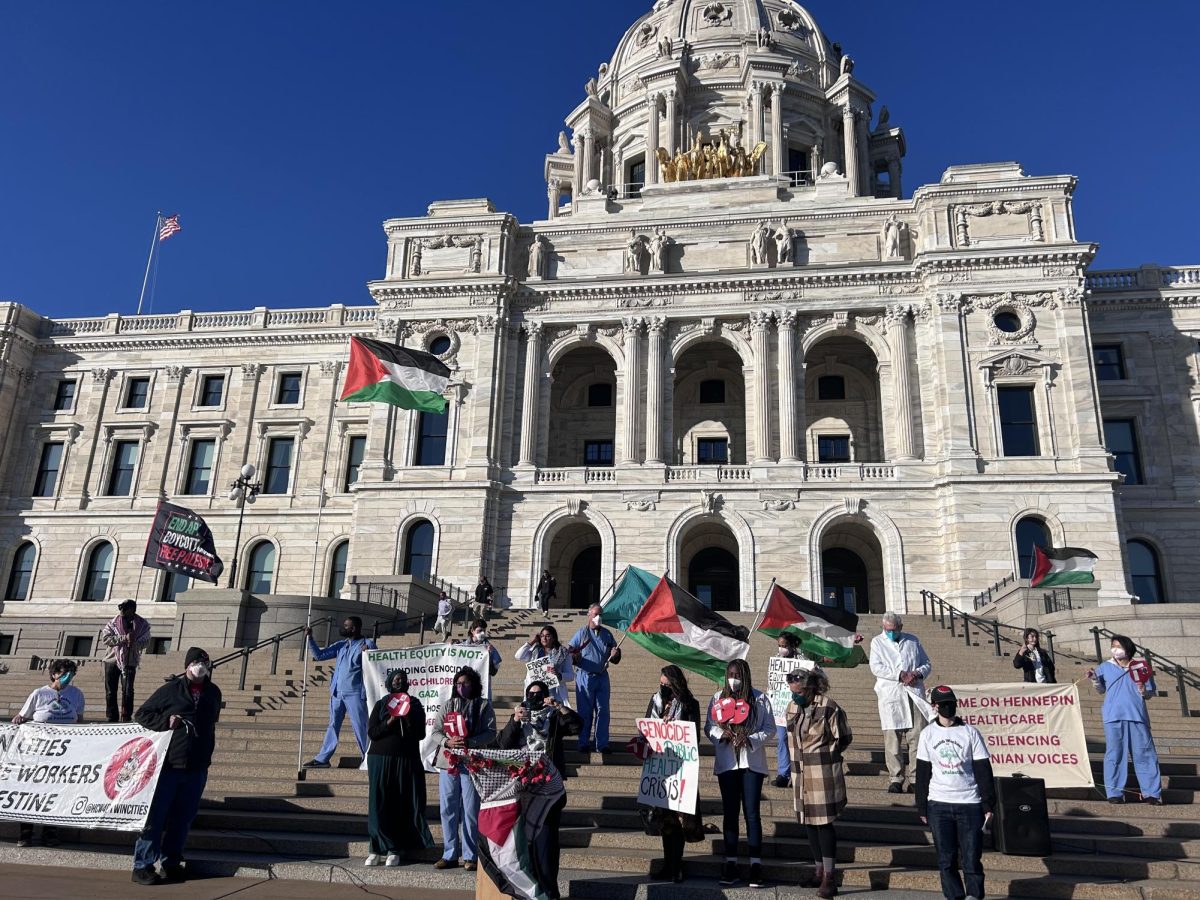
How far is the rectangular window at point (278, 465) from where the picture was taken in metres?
41.4

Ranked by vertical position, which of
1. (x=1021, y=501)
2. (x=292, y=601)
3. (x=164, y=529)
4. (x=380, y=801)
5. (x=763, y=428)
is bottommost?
(x=380, y=801)

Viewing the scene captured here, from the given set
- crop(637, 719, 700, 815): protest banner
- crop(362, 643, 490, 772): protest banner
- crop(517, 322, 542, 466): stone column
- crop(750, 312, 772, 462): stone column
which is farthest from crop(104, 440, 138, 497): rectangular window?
crop(637, 719, 700, 815): protest banner

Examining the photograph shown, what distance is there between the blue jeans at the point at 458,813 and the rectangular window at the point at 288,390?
1409 inches

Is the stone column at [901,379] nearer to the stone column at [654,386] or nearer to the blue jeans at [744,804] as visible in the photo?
the stone column at [654,386]

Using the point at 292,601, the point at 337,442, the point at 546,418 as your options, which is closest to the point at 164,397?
the point at 337,442

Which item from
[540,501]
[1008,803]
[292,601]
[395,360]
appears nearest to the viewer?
[1008,803]

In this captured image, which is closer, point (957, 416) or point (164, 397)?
point (957, 416)

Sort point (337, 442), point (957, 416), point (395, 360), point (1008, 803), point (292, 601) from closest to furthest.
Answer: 1. point (1008, 803)
2. point (395, 360)
3. point (292, 601)
4. point (957, 416)
5. point (337, 442)

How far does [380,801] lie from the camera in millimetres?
9242

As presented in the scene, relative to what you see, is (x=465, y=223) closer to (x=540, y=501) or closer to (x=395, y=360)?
(x=540, y=501)

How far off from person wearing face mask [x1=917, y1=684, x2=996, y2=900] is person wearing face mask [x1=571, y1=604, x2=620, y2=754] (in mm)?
5175

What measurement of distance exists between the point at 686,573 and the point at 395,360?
1749 cm

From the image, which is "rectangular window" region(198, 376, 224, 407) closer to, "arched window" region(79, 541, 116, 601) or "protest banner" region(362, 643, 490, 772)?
"arched window" region(79, 541, 116, 601)

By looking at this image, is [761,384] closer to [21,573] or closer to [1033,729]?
[1033,729]
